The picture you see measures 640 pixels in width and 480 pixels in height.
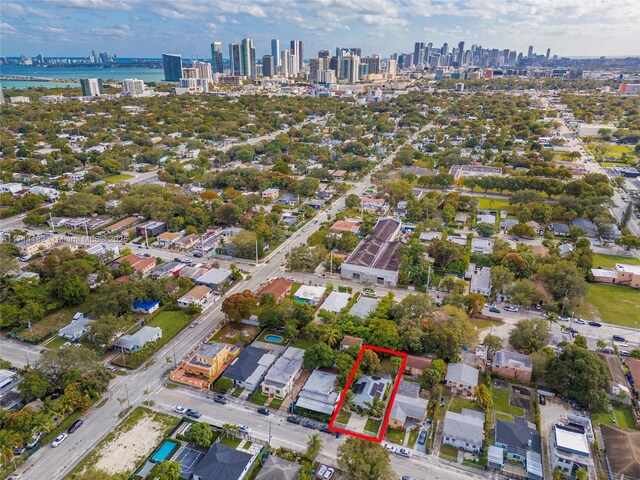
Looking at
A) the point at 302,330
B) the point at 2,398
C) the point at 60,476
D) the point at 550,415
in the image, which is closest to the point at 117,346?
the point at 2,398

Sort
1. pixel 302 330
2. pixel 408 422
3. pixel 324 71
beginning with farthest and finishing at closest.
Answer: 1. pixel 324 71
2. pixel 302 330
3. pixel 408 422

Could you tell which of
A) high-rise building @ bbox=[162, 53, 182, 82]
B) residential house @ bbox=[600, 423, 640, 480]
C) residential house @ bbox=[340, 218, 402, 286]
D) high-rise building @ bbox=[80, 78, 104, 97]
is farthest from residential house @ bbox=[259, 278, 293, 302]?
high-rise building @ bbox=[162, 53, 182, 82]

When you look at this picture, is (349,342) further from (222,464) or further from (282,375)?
(222,464)

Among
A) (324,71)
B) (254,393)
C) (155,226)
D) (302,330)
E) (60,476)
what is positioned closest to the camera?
(60,476)

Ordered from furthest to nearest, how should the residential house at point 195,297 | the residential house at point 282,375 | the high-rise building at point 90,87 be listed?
the high-rise building at point 90,87, the residential house at point 195,297, the residential house at point 282,375

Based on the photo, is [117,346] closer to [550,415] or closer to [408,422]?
[408,422]

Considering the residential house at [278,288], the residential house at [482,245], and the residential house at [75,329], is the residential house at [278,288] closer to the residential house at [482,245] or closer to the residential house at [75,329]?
the residential house at [75,329]

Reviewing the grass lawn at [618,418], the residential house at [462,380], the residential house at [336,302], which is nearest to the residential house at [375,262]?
the residential house at [336,302]
